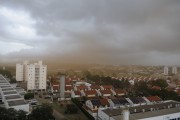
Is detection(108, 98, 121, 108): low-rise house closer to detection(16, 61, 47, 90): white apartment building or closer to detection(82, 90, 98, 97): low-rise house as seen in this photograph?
detection(82, 90, 98, 97): low-rise house

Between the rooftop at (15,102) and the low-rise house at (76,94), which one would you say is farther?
the low-rise house at (76,94)

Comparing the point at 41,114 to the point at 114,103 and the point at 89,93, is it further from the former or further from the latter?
the point at 89,93

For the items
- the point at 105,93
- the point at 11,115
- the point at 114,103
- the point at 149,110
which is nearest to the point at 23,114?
the point at 11,115

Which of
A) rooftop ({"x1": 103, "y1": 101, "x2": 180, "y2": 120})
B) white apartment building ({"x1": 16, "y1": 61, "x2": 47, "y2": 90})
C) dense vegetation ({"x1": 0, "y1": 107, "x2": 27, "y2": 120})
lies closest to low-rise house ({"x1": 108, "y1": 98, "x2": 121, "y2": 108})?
rooftop ({"x1": 103, "y1": 101, "x2": 180, "y2": 120})

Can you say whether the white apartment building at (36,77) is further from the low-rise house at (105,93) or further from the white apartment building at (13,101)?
the low-rise house at (105,93)

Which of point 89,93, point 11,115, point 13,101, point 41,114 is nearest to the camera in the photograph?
point 11,115

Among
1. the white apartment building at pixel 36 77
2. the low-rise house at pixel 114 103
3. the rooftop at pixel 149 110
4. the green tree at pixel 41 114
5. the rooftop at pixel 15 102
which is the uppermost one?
the white apartment building at pixel 36 77

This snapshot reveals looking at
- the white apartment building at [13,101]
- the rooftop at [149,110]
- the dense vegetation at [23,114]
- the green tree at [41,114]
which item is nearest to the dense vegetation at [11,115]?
the dense vegetation at [23,114]

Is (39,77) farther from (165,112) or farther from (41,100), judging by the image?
(165,112)

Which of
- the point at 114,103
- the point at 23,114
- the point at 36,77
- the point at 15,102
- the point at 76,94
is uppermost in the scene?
the point at 36,77

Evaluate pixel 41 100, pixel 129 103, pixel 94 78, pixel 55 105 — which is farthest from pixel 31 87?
pixel 129 103

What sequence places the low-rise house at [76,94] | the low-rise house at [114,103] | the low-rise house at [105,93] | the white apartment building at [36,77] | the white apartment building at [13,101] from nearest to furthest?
1. the white apartment building at [13,101]
2. the low-rise house at [114,103]
3. the low-rise house at [76,94]
4. the low-rise house at [105,93]
5. the white apartment building at [36,77]
